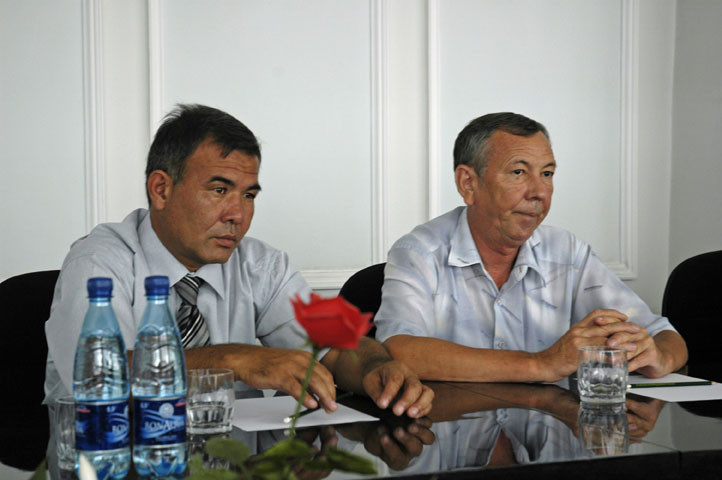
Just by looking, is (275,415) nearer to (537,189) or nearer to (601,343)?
(601,343)

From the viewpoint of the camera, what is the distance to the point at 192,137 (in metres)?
1.97

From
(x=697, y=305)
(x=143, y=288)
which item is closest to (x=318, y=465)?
(x=143, y=288)

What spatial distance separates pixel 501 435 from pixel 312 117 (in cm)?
217

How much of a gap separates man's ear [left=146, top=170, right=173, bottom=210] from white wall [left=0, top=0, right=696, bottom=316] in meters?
1.09

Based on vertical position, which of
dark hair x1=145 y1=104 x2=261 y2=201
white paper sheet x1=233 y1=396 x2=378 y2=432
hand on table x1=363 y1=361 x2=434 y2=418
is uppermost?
dark hair x1=145 y1=104 x2=261 y2=201

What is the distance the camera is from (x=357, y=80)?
332cm

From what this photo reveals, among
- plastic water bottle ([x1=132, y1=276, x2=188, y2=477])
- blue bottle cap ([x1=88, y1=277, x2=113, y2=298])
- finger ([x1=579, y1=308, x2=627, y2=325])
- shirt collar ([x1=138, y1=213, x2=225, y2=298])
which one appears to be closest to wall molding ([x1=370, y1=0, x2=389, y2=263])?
shirt collar ([x1=138, y1=213, x2=225, y2=298])

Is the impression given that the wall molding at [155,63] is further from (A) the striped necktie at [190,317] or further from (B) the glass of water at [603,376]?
(B) the glass of water at [603,376]

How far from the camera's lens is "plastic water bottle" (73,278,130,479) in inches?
37.4

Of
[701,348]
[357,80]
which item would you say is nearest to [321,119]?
[357,80]

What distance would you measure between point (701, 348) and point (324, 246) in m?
1.45

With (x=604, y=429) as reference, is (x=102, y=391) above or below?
above

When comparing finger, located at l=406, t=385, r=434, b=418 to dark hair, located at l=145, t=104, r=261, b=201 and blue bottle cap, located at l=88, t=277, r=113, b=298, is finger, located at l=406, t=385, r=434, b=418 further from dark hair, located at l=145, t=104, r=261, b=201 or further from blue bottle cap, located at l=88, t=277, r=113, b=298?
dark hair, located at l=145, t=104, r=261, b=201

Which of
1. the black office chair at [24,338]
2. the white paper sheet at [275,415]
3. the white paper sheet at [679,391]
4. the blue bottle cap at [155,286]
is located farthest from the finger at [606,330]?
the black office chair at [24,338]
